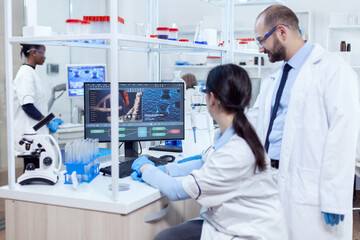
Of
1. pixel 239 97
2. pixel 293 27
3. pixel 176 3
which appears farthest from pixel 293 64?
pixel 176 3

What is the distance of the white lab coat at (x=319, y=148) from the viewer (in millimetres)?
1887

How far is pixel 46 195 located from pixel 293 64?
1.29m

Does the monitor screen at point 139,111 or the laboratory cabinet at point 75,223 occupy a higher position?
the monitor screen at point 139,111

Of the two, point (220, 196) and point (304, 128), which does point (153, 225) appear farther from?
point (304, 128)

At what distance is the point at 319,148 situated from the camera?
1.95 metres

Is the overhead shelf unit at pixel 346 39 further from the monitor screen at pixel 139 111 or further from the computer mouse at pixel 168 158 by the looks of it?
the computer mouse at pixel 168 158

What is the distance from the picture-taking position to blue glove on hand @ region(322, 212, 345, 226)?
191cm

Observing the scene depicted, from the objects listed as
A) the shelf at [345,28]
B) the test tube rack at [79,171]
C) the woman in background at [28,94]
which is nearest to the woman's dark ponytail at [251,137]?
the test tube rack at [79,171]

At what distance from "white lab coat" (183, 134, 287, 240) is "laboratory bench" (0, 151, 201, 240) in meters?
0.27

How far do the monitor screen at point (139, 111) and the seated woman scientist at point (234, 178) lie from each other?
81 centimetres

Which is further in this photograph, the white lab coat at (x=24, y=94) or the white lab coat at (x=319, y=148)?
the white lab coat at (x=24, y=94)

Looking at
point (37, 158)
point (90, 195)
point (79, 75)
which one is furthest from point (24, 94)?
point (90, 195)

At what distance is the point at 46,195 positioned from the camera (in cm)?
183

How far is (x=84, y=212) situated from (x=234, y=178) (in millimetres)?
621
